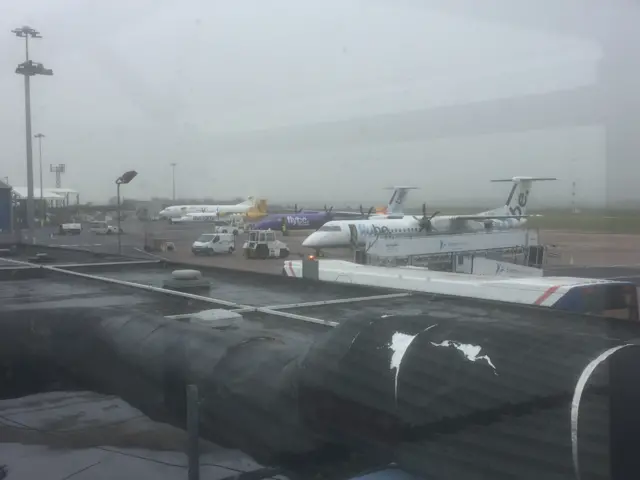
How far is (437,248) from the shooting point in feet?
58.2

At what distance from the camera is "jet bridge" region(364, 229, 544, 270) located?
57.0ft

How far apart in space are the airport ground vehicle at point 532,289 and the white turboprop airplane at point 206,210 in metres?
45.9

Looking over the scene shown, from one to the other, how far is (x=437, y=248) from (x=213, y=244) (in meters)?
14.2

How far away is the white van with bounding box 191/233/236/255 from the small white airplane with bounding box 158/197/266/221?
25.8m

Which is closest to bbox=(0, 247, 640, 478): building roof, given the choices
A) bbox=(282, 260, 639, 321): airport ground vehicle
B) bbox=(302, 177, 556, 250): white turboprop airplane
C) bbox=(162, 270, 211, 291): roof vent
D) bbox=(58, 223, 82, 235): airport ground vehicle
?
bbox=(162, 270, 211, 291): roof vent

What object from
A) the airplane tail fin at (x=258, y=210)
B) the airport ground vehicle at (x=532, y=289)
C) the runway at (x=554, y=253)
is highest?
the airplane tail fin at (x=258, y=210)

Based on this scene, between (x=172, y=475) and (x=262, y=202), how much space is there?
185ft

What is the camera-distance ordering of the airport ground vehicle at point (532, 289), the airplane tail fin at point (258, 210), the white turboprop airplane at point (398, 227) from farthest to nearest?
the airplane tail fin at point (258, 210) < the white turboprop airplane at point (398, 227) < the airport ground vehicle at point (532, 289)

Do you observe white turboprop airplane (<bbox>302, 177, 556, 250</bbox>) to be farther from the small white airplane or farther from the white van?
the small white airplane

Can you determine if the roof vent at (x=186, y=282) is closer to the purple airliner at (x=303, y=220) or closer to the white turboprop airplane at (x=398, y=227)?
the white turboprop airplane at (x=398, y=227)

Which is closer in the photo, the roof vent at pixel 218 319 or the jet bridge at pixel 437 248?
the roof vent at pixel 218 319

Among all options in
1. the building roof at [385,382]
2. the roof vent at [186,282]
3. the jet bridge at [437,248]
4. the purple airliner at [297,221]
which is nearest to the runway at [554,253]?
the jet bridge at [437,248]

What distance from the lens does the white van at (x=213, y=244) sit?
28.7m

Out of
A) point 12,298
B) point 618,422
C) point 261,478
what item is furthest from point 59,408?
point 12,298
